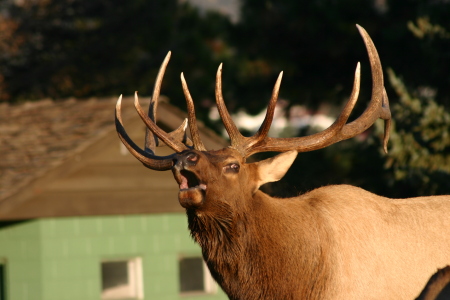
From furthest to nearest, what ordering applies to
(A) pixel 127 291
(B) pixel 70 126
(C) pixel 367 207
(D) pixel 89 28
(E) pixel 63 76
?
(D) pixel 89 28
(E) pixel 63 76
(B) pixel 70 126
(A) pixel 127 291
(C) pixel 367 207

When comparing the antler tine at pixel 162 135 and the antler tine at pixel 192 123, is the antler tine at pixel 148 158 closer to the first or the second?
the antler tine at pixel 162 135

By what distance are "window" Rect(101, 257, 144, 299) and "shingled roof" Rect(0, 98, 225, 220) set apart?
0.77 metres

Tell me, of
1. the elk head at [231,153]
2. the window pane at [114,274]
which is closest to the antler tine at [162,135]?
the elk head at [231,153]

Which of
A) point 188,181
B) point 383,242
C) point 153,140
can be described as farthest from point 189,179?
point 383,242

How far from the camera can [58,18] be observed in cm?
3048

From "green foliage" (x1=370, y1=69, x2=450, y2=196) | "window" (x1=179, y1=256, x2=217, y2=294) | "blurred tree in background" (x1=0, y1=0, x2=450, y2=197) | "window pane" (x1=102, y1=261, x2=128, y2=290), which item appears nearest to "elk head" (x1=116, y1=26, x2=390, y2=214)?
"blurred tree in background" (x1=0, y1=0, x2=450, y2=197)

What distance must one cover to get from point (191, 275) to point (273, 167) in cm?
670

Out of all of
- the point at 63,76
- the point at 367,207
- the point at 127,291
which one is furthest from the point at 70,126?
the point at 63,76

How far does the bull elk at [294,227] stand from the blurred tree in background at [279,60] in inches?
35.7

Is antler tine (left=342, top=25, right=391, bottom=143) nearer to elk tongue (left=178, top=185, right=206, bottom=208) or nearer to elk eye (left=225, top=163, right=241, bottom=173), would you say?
elk eye (left=225, top=163, right=241, bottom=173)

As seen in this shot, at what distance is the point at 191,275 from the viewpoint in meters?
12.4

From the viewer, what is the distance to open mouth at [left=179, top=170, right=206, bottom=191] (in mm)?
5500

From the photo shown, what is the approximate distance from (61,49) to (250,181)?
24.9 metres

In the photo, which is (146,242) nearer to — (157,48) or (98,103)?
(98,103)
